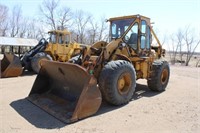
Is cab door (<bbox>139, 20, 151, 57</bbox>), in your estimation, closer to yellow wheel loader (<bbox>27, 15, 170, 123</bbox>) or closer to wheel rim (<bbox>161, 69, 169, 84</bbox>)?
yellow wheel loader (<bbox>27, 15, 170, 123</bbox>)

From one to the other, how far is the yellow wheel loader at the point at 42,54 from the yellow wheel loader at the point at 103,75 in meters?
4.56

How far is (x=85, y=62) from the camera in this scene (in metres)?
5.98

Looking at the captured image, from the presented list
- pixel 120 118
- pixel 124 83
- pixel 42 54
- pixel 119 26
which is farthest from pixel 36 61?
pixel 120 118

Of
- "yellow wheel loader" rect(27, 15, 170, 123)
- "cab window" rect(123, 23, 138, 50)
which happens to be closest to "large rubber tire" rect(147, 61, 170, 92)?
"yellow wheel loader" rect(27, 15, 170, 123)

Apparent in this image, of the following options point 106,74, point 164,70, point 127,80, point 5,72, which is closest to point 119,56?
point 127,80

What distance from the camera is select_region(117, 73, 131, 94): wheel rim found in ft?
A: 17.9

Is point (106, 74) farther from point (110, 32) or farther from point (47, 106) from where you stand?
point (110, 32)

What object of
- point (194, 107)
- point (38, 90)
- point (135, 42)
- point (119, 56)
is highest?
point (135, 42)

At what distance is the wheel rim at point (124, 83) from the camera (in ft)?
17.9

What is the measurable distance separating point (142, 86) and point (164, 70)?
116 centimetres

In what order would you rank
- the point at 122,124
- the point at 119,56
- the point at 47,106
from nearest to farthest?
the point at 122,124 < the point at 47,106 < the point at 119,56

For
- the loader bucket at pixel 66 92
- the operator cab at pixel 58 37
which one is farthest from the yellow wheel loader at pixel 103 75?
the operator cab at pixel 58 37

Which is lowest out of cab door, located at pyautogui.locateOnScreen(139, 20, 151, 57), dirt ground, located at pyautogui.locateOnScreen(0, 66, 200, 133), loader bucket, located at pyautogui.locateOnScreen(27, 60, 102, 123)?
dirt ground, located at pyautogui.locateOnScreen(0, 66, 200, 133)

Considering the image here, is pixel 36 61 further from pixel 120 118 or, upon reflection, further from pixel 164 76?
pixel 120 118
